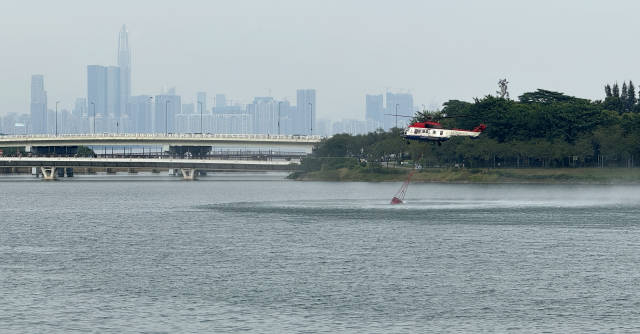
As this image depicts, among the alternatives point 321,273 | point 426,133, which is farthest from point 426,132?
point 321,273

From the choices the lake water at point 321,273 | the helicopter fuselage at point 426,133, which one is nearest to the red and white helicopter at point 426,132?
the helicopter fuselage at point 426,133

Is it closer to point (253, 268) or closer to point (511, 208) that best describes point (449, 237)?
point (253, 268)

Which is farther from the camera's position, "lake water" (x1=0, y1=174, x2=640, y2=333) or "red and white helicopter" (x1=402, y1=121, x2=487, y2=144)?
"red and white helicopter" (x1=402, y1=121, x2=487, y2=144)

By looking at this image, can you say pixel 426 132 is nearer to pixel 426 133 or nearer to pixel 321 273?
pixel 426 133

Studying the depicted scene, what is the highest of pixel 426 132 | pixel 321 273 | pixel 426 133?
pixel 426 132

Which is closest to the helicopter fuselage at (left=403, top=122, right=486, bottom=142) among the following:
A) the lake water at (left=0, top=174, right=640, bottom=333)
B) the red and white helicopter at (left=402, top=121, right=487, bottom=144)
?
the red and white helicopter at (left=402, top=121, right=487, bottom=144)

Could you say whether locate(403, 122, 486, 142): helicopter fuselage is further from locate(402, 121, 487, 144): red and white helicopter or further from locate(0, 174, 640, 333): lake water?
locate(0, 174, 640, 333): lake water

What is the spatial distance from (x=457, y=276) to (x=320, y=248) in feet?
72.1

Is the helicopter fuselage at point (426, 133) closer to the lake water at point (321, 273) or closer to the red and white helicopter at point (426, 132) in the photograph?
the red and white helicopter at point (426, 132)

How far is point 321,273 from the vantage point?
2931 inches

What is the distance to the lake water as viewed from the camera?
56.5 m

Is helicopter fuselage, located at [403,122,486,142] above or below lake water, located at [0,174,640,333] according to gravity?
above

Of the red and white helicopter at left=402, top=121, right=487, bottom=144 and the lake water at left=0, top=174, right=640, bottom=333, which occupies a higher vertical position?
the red and white helicopter at left=402, top=121, right=487, bottom=144

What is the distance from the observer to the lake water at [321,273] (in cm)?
5653
